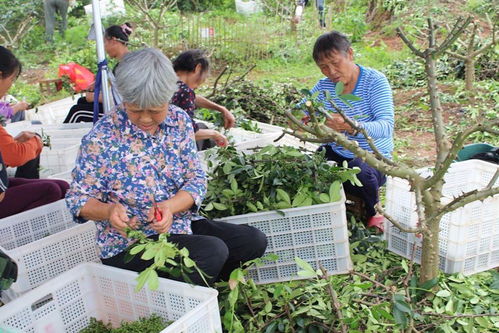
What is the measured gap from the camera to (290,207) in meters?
2.42

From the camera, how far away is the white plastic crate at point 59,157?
10.5 ft

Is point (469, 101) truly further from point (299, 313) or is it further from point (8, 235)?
point (8, 235)

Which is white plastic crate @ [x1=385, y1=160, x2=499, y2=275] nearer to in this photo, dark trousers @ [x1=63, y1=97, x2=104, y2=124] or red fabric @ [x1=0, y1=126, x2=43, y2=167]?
red fabric @ [x1=0, y1=126, x2=43, y2=167]

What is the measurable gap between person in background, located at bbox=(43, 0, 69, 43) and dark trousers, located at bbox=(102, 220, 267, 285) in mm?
8624

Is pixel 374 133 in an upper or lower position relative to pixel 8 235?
upper

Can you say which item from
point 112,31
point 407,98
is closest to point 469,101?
point 407,98

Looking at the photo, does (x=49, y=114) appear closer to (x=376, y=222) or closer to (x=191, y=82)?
(x=191, y=82)

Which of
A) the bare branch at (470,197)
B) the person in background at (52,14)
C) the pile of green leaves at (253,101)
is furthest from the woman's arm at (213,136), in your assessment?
the person in background at (52,14)

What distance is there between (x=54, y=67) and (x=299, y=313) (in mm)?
8124

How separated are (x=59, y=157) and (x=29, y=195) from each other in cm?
53

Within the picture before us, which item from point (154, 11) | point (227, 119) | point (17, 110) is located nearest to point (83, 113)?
point (17, 110)

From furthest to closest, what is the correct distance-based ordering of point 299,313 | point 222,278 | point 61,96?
point 61,96
point 222,278
point 299,313

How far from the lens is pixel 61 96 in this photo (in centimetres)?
727

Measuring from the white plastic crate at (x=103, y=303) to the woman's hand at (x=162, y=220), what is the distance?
182mm
